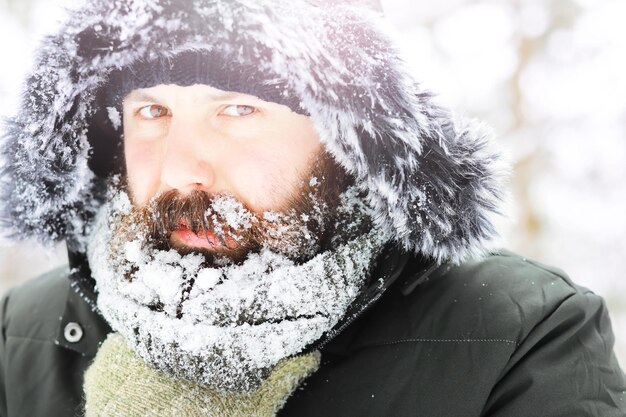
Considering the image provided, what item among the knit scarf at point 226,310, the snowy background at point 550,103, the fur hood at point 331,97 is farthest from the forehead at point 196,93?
the snowy background at point 550,103

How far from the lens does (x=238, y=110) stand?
1552 mm

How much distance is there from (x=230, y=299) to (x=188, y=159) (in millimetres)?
412

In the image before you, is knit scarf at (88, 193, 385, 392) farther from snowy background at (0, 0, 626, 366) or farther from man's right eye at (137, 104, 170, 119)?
snowy background at (0, 0, 626, 366)

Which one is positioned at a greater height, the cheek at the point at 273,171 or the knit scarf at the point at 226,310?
the cheek at the point at 273,171

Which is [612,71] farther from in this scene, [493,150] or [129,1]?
[129,1]

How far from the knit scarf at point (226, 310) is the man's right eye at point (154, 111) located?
16.0 inches

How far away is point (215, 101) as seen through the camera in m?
1.50

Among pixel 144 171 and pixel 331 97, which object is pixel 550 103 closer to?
pixel 331 97

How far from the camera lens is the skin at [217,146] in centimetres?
149

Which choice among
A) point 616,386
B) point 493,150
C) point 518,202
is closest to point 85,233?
point 493,150

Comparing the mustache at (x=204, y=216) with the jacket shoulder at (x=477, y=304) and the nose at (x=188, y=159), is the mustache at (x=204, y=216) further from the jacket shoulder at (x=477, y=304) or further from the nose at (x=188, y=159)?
the jacket shoulder at (x=477, y=304)

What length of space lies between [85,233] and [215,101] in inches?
32.6

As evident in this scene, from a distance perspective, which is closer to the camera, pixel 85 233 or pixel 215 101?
pixel 215 101

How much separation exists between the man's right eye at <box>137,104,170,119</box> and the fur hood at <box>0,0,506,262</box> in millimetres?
153
